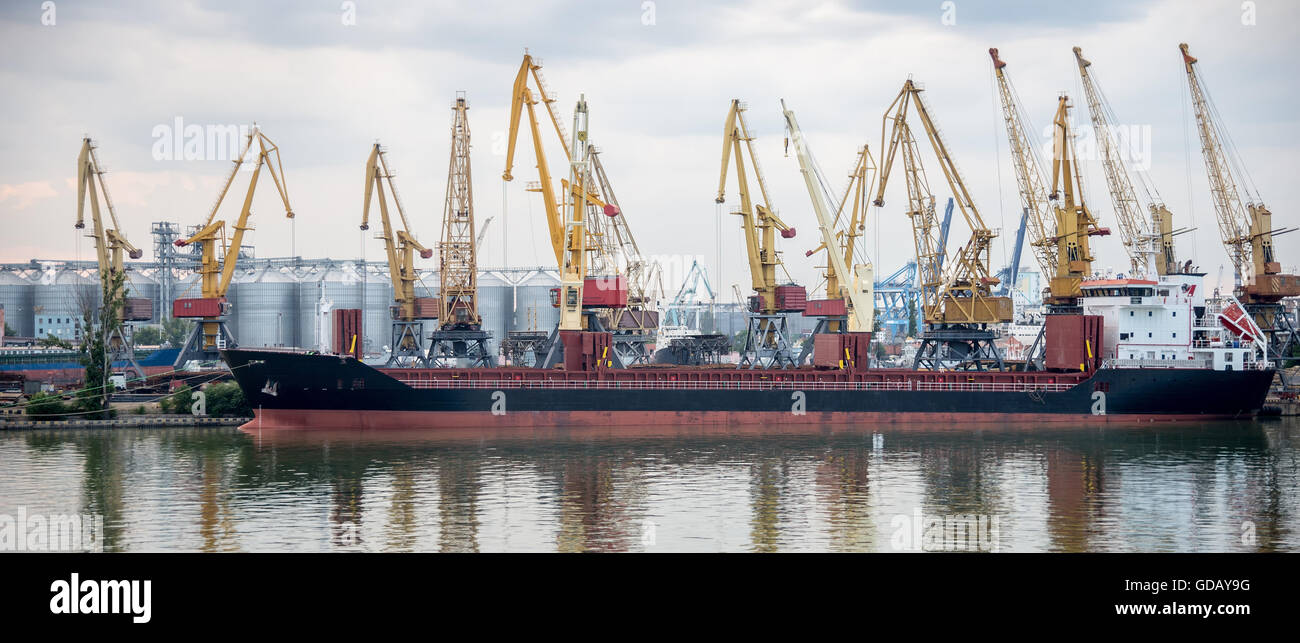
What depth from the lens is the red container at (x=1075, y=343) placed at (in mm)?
61812

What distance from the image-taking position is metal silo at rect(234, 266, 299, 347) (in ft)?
496

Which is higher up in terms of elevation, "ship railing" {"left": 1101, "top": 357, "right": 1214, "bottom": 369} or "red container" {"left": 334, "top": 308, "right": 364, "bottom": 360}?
"red container" {"left": 334, "top": 308, "right": 364, "bottom": 360}

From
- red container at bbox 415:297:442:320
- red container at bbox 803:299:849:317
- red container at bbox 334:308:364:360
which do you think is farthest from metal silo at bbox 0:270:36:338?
red container at bbox 803:299:849:317

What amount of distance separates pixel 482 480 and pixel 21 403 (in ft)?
117

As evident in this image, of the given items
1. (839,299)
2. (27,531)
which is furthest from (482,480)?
(839,299)

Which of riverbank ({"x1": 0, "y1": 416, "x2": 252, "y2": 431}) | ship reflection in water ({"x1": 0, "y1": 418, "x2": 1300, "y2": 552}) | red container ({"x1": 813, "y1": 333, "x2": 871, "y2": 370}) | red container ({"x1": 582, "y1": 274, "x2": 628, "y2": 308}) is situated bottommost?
ship reflection in water ({"x1": 0, "y1": 418, "x2": 1300, "y2": 552})

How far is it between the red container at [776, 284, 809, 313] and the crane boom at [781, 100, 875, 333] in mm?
3913

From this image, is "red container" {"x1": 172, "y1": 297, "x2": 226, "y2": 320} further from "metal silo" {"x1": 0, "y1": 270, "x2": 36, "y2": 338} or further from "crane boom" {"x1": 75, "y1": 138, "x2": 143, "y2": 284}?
"metal silo" {"x1": 0, "y1": 270, "x2": 36, "y2": 338}

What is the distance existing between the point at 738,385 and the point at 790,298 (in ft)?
41.1

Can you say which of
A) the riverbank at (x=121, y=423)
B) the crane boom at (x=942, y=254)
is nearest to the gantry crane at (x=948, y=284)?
the crane boom at (x=942, y=254)

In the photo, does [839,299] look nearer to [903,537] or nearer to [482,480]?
[482,480]

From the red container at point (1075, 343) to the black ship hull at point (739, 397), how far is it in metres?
0.82

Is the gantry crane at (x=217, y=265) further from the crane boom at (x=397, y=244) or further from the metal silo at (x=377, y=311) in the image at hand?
the metal silo at (x=377, y=311)

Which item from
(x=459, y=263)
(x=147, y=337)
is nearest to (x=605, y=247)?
(x=459, y=263)
